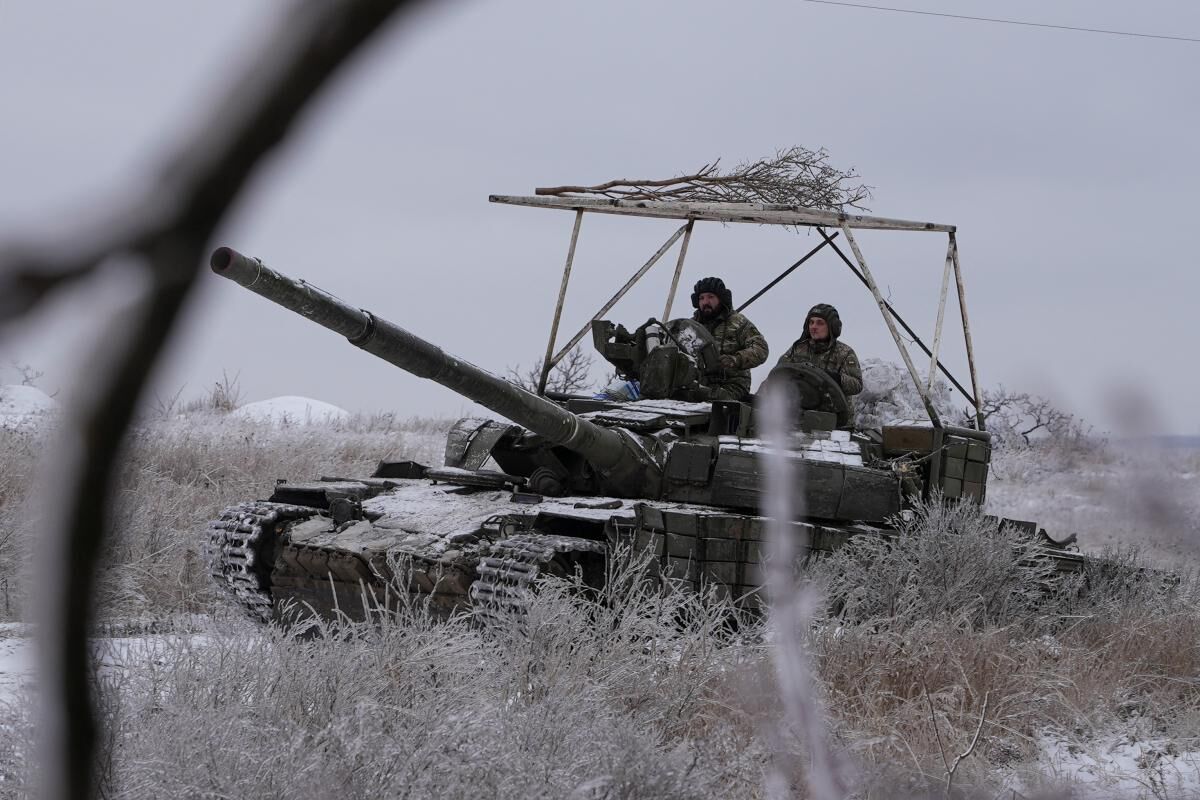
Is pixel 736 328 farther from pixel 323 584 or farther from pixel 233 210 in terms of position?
pixel 233 210

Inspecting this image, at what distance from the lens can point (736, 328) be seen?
997 centimetres

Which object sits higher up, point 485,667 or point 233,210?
point 233,210

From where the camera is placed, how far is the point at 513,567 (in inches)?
256

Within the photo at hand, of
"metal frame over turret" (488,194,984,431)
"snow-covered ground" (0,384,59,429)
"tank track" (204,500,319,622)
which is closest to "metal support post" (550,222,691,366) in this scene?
"metal frame over turret" (488,194,984,431)

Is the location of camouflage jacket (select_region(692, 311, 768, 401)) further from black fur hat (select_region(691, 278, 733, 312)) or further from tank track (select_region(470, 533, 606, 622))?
tank track (select_region(470, 533, 606, 622))

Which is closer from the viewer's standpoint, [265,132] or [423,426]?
[265,132]

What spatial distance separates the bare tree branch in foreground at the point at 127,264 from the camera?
0.48 metres

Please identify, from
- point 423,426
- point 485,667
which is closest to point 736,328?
point 485,667

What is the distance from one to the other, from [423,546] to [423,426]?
1471cm

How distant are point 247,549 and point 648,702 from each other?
12.4 feet

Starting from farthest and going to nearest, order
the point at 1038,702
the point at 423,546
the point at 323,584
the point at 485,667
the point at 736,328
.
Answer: the point at 736,328, the point at 323,584, the point at 423,546, the point at 1038,702, the point at 485,667

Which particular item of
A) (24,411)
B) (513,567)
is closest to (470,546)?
(513,567)

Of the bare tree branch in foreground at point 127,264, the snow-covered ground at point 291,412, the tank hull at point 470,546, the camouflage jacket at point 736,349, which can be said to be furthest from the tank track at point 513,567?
the snow-covered ground at point 291,412

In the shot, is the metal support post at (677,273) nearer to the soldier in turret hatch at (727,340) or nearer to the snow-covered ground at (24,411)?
the soldier in turret hatch at (727,340)
